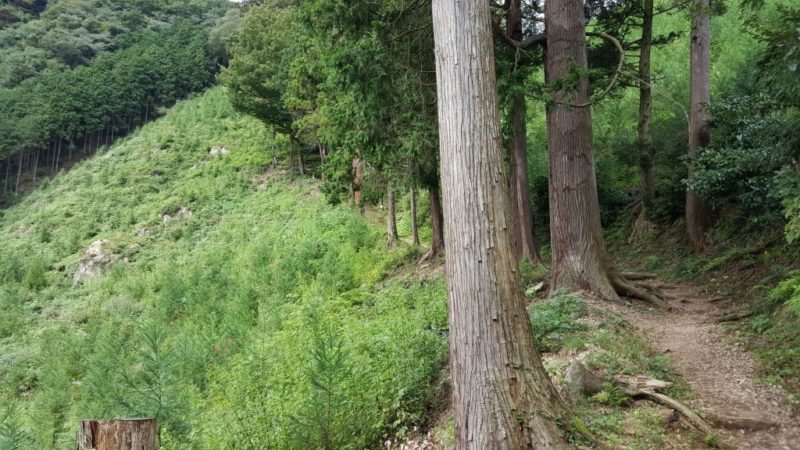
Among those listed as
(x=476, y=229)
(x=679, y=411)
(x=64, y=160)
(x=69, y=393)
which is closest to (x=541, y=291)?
(x=679, y=411)

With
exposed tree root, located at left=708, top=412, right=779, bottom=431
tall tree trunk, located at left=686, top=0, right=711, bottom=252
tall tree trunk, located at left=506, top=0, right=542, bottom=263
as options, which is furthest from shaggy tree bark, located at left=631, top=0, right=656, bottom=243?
exposed tree root, located at left=708, top=412, right=779, bottom=431

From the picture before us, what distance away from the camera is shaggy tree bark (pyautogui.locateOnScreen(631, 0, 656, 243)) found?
1181 cm

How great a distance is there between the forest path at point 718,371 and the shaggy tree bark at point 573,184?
1.97ft

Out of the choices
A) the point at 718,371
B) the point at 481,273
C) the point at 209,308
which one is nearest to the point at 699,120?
the point at 718,371

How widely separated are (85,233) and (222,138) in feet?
36.9

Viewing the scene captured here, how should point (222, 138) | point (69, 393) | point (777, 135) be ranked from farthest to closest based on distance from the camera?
point (222, 138) → point (69, 393) → point (777, 135)

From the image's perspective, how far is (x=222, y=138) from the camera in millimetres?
35281

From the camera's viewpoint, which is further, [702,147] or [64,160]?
[64,160]

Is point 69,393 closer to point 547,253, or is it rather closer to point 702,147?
point 547,253

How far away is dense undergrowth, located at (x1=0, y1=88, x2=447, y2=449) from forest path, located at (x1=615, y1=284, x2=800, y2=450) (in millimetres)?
2384

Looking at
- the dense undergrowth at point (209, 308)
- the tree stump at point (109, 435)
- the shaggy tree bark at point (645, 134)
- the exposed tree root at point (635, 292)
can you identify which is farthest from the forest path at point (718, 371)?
the shaggy tree bark at point (645, 134)

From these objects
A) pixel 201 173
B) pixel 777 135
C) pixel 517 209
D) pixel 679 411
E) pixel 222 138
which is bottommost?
pixel 679 411

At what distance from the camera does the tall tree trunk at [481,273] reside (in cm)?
345

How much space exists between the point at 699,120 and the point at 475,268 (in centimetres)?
917
